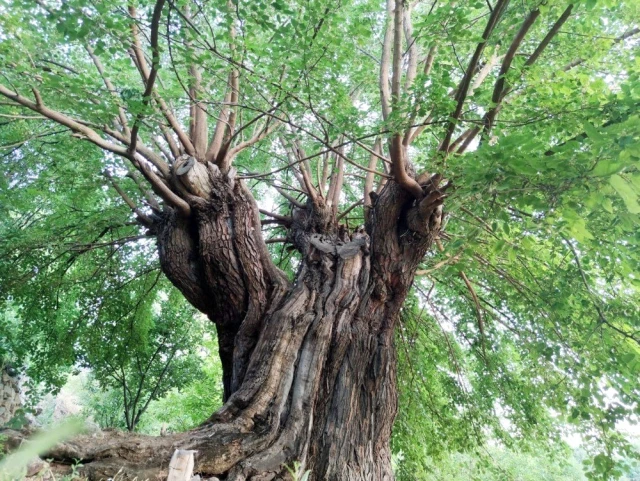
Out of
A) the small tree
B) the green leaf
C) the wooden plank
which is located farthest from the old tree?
the small tree

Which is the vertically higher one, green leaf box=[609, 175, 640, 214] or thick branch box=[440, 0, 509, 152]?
thick branch box=[440, 0, 509, 152]

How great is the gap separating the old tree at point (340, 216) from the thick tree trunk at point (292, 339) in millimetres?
15

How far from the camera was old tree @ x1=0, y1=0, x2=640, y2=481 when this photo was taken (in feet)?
7.15

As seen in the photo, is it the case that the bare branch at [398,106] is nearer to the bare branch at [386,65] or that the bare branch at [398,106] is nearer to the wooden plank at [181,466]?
the bare branch at [386,65]

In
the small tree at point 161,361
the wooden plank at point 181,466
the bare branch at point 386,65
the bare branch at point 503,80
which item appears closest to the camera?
the wooden plank at point 181,466

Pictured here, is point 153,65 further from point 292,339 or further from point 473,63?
point 292,339

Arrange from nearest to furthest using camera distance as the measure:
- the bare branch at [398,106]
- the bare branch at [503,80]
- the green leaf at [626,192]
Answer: the green leaf at [626,192] < the bare branch at [503,80] < the bare branch at [398,106]

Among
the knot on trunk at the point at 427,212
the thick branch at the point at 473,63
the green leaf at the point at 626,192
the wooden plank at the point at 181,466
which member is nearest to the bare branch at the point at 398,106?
the knot on trunk at the point at 427,212

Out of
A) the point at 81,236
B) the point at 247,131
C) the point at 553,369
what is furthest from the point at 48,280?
the point at 553,369

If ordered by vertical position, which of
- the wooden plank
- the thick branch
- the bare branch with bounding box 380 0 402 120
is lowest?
the wooden plank

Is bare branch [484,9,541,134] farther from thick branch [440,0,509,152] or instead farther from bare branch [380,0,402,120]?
bare branch [380,0,402,120]

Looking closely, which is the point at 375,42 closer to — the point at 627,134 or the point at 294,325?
the point at 294,325

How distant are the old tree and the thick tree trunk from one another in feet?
0.05

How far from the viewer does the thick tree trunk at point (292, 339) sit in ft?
7.71
